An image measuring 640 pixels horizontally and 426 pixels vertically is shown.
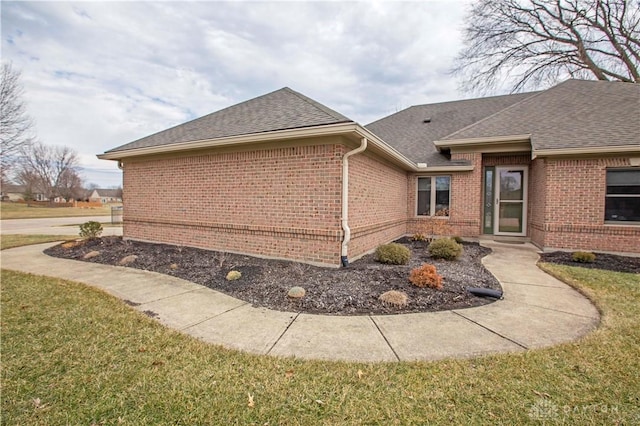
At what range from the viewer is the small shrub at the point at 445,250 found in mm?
7039

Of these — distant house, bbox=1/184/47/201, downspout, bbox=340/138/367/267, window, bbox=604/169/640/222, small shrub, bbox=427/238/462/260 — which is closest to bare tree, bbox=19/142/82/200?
distant house, bbox=1/184/47/201

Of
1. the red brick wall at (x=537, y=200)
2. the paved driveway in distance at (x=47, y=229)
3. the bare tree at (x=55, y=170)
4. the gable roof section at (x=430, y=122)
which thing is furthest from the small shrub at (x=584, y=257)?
the bare tree at (x=55, y=170)

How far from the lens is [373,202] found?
782 centimetres

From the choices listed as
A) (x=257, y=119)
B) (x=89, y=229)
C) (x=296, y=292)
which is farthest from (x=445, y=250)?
(x=89, y=229)

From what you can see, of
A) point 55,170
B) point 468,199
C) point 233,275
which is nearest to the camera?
point 233,275

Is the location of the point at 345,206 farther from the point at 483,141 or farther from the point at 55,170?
the point at 55,170

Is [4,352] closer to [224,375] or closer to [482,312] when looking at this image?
[224,375]

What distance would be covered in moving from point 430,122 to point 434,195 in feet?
16.0

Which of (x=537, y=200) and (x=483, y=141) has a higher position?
(x=483, y=141)

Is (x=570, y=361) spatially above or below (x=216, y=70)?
below

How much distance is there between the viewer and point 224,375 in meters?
2.58

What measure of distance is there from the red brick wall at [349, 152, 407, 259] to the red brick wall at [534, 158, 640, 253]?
4.33m

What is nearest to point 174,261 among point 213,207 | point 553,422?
point 213,207

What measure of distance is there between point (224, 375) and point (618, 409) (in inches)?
124
